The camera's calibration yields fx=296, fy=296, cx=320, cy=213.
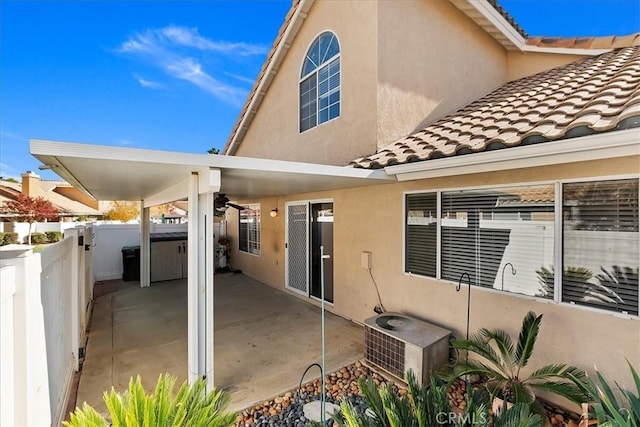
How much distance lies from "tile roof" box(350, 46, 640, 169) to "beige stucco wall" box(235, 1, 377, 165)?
1.12 m

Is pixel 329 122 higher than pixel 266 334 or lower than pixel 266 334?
higher

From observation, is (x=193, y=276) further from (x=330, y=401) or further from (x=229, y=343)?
(x=330, y=401)

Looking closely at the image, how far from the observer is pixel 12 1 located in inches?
244

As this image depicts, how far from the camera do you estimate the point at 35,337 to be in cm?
253

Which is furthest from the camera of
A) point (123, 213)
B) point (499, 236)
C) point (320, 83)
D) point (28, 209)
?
point (123, 213)

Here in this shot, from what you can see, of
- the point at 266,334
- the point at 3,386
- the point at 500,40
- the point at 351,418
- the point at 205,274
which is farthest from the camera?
the point at 500,40

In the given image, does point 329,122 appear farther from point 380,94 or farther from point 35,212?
point 35,212

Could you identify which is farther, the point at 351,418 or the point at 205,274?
the point at 205,274

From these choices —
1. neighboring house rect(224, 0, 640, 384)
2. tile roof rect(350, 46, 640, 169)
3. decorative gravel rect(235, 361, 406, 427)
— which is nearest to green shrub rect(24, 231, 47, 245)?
neighboring house rect(224, 0, 640, 384)

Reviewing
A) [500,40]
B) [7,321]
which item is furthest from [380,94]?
[7,321]

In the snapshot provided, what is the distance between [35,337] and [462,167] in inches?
202

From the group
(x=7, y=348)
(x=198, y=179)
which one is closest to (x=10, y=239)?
(x=198, y=179)

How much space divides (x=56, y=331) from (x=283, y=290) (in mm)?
6297

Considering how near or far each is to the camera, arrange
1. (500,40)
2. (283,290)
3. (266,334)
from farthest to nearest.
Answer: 1. (283,290)
2. (500,40)
3. (266,334)
